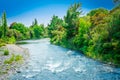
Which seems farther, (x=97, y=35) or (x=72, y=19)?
(x=72, y=19)

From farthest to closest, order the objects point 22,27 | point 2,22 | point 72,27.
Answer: point 22,27, point 2,22, point 72,27

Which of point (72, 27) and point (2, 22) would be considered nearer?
point (72, 27)

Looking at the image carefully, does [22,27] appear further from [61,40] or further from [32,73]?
[32,73]

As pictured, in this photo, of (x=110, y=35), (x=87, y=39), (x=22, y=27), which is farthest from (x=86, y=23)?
(x=22, y=27)

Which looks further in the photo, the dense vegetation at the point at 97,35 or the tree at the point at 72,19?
the tree at the point at 72,19

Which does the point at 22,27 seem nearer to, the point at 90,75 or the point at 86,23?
the point at 86,23

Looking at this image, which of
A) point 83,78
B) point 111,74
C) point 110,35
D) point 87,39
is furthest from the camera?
point 87,39

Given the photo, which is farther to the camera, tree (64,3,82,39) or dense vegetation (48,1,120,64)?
tree (64,3,82,39)

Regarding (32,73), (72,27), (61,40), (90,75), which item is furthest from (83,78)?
(61,40)

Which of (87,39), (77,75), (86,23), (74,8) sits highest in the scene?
(74,8)

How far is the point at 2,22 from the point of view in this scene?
297 ft

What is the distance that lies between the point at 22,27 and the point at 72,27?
9893cm

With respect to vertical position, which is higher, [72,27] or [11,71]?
[72,27]

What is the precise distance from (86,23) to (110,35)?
2148 cm
